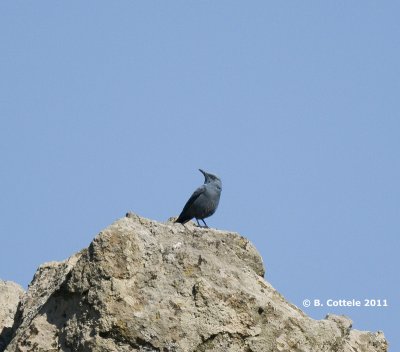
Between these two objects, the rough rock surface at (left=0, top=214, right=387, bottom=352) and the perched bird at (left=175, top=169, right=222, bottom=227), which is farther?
the perched bird at (left=175, top=169, right=222, bottom=227)

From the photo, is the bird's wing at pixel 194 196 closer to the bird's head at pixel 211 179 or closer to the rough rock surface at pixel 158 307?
the bird's head at pixel 211 179

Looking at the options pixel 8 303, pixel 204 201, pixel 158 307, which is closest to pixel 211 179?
pixel 204 201

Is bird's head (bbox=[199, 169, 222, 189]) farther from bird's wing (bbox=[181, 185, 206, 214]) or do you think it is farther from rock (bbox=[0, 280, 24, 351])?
rock (bbox=[0, 280, 24, 351])

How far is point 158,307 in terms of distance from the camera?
770cm

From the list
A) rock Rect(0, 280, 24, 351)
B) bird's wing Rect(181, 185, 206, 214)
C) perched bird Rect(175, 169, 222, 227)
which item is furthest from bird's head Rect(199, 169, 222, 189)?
rock Rect(0, 280, 24, 351)

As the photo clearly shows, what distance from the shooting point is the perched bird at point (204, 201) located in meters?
12.6

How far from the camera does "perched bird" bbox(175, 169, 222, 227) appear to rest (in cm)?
1257

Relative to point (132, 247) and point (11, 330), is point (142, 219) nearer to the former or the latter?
point (132, 247)

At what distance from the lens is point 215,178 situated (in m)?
13.1

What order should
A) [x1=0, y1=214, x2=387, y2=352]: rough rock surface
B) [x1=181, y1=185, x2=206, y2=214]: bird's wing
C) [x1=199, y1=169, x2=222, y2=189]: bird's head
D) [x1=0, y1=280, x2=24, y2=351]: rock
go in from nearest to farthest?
[x1=0, y1=214, x2=387, y2=352]: rough rock surface < [x1=0, y1=280, x2=24, y2=351]: rock < [x1=181, y1=185, x2=206, y2=214]: bird's wing < [x1=199, y1=169, x2=222, y2=189]: bird's head

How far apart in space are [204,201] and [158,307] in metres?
5.16

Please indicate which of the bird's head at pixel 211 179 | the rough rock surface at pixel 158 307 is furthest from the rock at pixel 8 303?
the bird's head at pixel 211 179

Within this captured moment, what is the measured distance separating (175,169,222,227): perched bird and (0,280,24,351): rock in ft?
8.32

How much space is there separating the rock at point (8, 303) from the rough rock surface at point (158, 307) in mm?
1772
